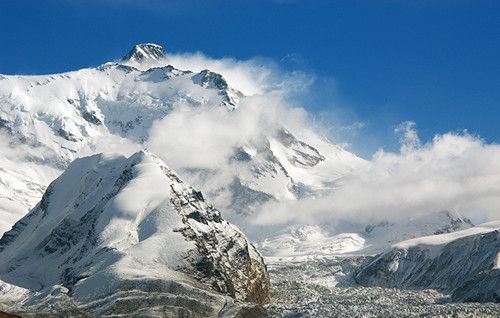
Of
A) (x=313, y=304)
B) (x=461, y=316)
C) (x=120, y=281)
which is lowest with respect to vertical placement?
(x=461, y=316)

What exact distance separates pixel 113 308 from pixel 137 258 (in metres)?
24.3

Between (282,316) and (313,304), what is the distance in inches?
460

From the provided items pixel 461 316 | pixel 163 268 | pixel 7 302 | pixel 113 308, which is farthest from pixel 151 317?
pixel 461 316

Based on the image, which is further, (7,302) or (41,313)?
(7,302)

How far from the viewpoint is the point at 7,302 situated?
19675cm

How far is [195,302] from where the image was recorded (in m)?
180

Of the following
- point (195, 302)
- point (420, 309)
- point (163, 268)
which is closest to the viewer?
point (420, 309)

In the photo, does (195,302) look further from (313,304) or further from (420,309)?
(420,309)

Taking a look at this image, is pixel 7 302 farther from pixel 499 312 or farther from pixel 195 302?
pixel 499 312

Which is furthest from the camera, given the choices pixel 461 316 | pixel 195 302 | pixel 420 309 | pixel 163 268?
pixel 163 268

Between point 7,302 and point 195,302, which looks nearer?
point 195,302

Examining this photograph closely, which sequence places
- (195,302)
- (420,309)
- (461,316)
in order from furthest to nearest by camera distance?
(195,302) < (420,309) < (461,316)

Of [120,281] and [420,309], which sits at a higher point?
[120,281]

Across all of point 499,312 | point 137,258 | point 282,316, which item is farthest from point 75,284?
point 499,312
